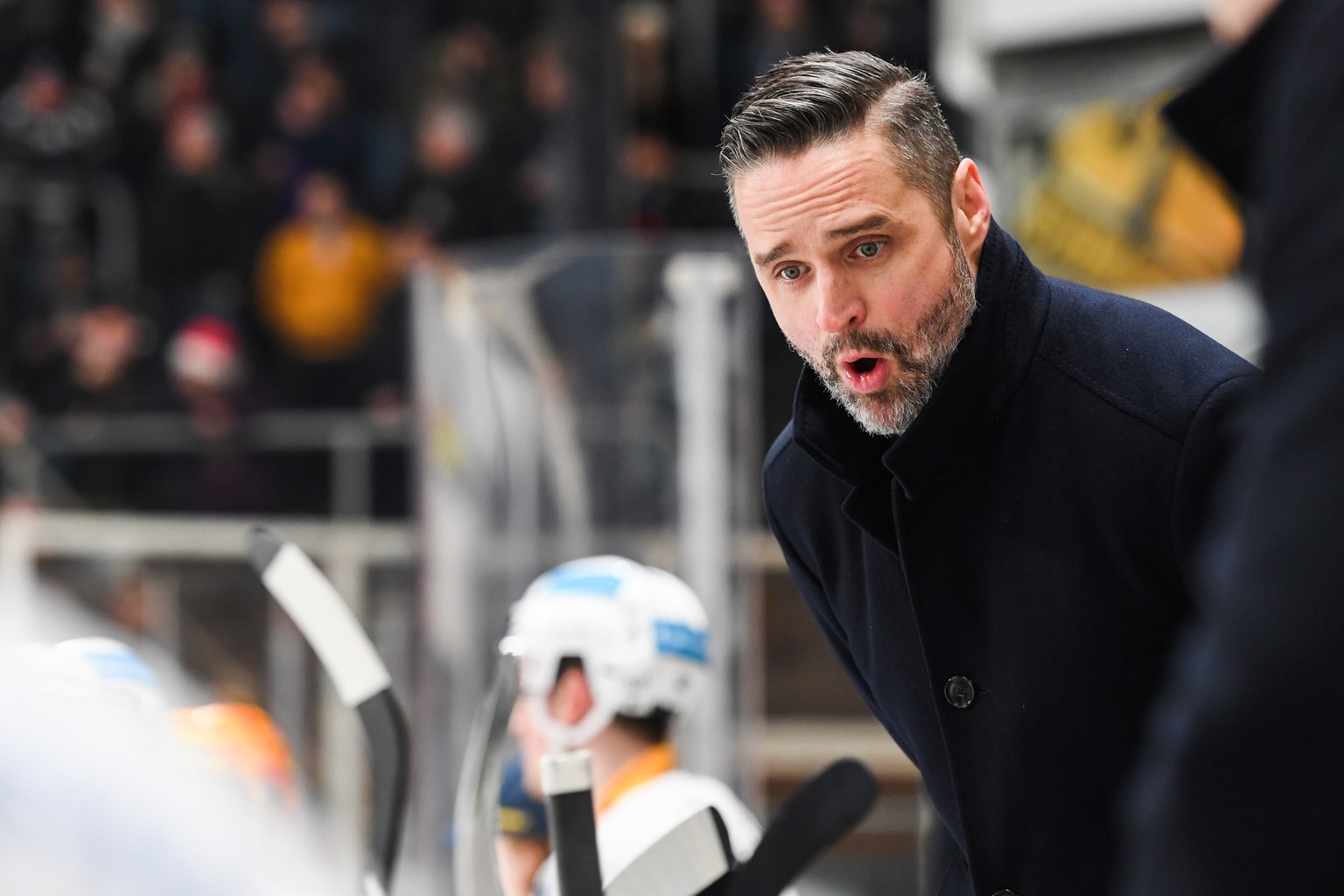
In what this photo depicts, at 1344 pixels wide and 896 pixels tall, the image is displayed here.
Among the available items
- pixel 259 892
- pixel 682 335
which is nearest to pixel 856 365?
pixel 259 892

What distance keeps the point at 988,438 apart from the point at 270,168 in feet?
26.7

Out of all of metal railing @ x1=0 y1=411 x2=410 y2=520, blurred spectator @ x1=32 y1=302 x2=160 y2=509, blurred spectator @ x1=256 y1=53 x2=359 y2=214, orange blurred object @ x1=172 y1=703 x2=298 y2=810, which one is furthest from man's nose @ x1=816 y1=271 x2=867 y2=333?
blurred spectator @ x1=256 y1=53 x2=359 y2=214

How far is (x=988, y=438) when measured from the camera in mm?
1902

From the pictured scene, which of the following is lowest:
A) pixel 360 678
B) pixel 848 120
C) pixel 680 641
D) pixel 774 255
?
Answer: pixel 680 641

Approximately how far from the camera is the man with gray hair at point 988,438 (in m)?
1.80

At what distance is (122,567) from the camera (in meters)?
6.35

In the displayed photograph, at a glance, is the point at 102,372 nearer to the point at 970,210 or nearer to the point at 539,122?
the point at 539,122

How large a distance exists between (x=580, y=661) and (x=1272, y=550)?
2.59 metres

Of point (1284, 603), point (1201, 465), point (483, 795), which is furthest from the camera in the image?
point (483, 795)

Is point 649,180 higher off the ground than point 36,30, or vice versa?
point 36,30

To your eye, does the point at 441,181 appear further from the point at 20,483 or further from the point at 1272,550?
the point at 1272,550

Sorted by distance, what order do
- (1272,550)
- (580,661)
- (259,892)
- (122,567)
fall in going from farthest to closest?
1. (122,567)
2. (580,661)
3. (259,892)
4. (1272,550)

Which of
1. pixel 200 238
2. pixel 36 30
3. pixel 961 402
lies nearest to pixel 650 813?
pixel 961 402

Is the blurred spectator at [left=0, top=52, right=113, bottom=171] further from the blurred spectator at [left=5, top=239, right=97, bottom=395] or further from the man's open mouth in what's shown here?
the man's open mouth
